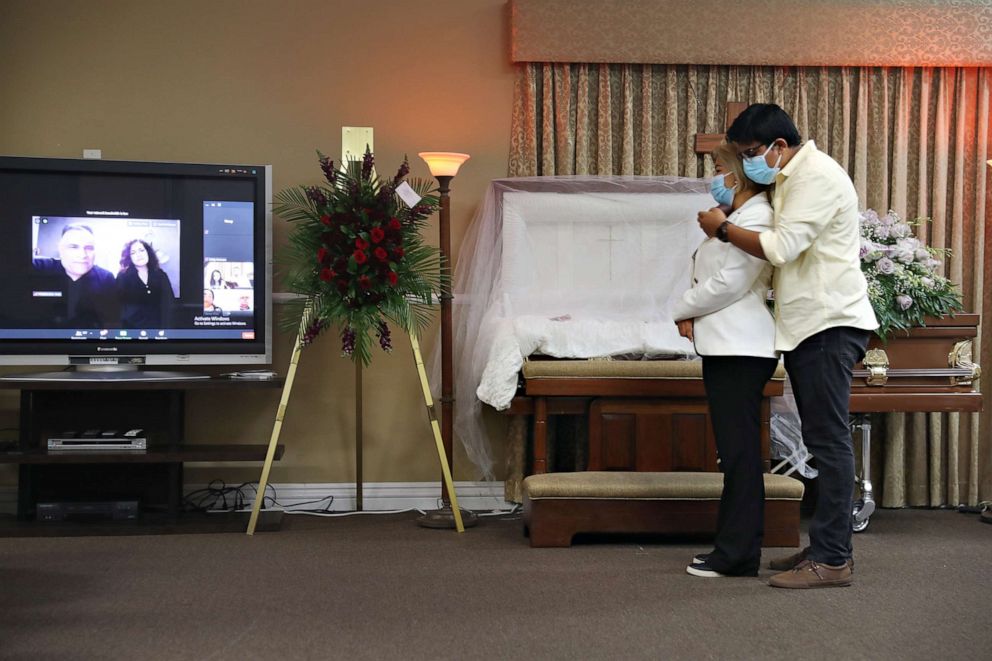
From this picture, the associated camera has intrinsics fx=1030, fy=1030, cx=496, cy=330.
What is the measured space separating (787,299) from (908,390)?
1.51 metres

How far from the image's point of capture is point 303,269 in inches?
169

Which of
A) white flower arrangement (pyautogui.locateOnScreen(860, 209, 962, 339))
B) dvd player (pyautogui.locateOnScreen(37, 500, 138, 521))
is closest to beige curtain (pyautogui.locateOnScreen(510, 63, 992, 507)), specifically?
white flower arrangement (pyautogui.locateOnScreen(860, 209, 962, 339))

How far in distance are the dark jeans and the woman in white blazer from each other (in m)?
0.15

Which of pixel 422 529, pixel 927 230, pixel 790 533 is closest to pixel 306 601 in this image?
pixel 422 529

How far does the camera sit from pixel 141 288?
4.50m

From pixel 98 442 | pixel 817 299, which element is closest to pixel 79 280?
pixel 98 442

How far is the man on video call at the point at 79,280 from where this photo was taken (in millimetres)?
4445

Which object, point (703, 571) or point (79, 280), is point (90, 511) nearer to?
point (79, 280)

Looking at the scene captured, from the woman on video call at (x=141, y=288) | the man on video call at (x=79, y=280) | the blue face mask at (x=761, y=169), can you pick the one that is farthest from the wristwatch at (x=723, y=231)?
the man on video call at (x=79, y=280)

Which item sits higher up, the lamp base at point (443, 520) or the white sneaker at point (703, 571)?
the white sneaker at point (703, 571)

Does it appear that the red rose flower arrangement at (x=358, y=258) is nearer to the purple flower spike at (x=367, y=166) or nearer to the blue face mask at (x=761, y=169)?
the purple flower spike at (x=367, y=166)

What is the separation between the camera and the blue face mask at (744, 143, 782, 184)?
3.27m

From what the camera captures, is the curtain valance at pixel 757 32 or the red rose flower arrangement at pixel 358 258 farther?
the curtain valance at pixel 757 32

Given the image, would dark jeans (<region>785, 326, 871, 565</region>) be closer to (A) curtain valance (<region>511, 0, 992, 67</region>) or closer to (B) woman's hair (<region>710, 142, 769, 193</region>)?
(B) woman's hair (<region>710, 142, 769, 193</region>)
